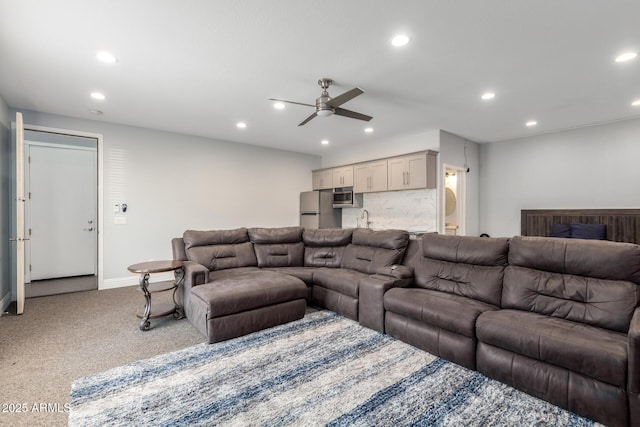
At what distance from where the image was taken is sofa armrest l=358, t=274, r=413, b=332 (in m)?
3.01

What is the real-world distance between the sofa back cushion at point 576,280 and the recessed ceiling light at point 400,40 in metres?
2.05

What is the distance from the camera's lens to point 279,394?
6.57ft

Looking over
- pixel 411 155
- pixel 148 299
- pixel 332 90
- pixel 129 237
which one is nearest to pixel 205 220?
pixel 129 237

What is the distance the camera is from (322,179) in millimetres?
7129

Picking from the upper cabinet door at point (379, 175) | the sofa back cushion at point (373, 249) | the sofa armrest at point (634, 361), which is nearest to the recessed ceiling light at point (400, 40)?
the sofa back cushion at point (373, 249)

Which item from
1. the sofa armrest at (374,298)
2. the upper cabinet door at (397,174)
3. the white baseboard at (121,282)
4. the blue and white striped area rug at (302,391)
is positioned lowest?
the blue and white striped area rug at (302,391)

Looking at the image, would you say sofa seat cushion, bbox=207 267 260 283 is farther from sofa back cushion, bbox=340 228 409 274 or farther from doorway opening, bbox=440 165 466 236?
doorway opening, bbox=440 165 466 236

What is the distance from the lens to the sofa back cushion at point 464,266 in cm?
275

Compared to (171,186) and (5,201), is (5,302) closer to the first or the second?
(5,201)

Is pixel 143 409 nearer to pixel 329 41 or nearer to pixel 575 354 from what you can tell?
pixel 575 354

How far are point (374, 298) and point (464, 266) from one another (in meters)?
0.98

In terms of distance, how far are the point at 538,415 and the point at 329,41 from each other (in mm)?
3063

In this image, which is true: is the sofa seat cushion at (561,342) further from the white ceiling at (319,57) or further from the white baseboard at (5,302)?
the white baseboard at (5,302)

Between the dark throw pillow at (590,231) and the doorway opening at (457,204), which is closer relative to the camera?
the dark throw pillow at (590,231)
